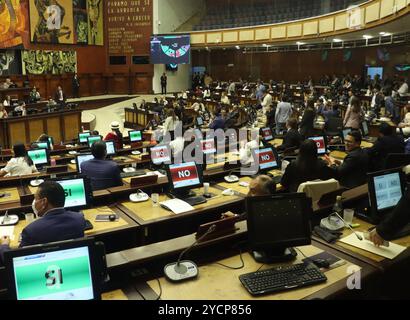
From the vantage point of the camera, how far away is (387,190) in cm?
360

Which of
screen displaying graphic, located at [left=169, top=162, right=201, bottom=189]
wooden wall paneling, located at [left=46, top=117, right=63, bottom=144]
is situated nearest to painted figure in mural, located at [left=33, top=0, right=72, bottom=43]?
wooden wall paneling, located at [left=46, top=117, right=63, bottom=144]

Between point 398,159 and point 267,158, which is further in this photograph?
point 267,158

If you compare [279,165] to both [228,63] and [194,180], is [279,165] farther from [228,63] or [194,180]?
[228,63]

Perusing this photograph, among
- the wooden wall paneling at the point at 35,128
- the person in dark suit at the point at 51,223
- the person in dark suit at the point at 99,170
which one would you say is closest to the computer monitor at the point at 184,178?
the person in dark suit at the point at 99,170

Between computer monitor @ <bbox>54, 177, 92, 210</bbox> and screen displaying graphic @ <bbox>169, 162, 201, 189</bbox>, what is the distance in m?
1.03

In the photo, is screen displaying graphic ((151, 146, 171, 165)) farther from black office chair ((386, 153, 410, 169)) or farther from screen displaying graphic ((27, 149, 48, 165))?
black office chair ((386, 153, 410, 169))

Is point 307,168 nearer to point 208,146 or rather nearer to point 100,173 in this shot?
point 100,173

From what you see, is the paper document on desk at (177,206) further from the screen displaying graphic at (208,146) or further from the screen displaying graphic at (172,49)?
the screen displaying graphic at (172,49)

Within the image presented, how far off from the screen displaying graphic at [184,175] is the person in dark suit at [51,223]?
2035mm

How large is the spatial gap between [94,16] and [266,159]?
19.7 metres

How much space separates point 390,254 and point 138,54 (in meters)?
22.6

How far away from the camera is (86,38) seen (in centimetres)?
2259

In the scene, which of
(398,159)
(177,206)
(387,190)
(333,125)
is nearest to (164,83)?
(333,125)
